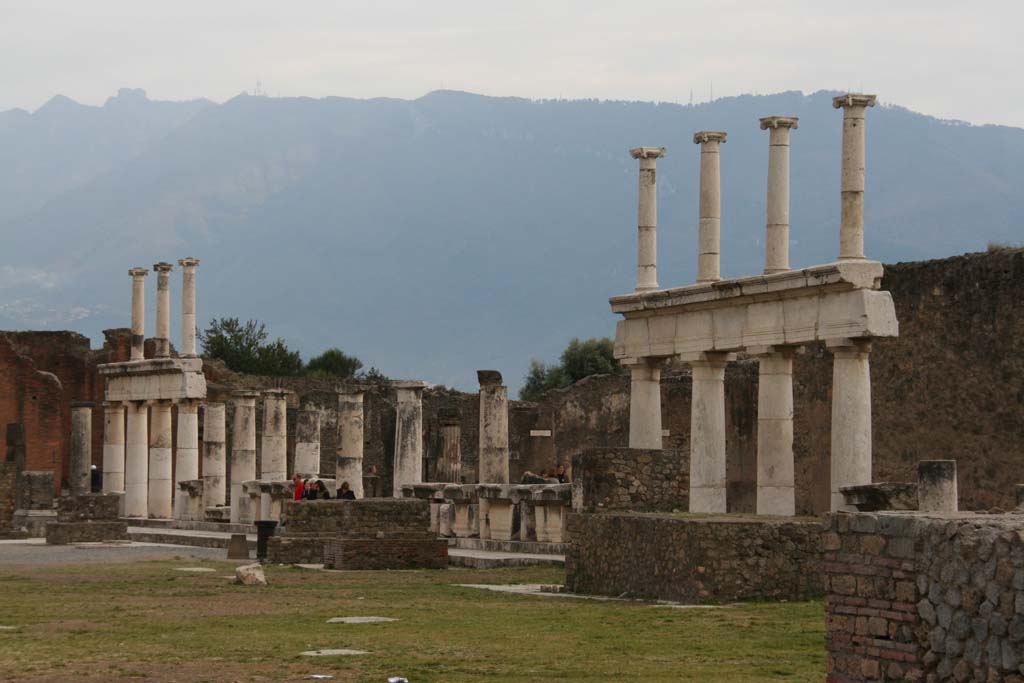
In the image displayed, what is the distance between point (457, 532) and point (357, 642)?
19.0m

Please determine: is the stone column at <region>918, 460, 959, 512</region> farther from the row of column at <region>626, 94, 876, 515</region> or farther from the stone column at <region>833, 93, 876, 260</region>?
the stone column at <region>833, 93, 876, 260</region>

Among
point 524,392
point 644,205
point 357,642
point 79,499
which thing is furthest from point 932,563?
point 524,392

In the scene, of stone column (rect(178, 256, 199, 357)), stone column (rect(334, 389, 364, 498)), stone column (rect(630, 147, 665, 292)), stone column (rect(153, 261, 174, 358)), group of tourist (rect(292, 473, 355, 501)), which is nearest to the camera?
stone column (rect(630, 147, 665, 292))

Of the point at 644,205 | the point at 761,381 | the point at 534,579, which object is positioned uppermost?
the point at 644,205

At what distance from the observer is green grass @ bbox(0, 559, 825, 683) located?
42.7 feet

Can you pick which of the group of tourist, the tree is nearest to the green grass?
the group of tourist

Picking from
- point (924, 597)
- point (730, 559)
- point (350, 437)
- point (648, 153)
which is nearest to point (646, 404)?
point (648, 153)

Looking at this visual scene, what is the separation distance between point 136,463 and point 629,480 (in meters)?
28.6

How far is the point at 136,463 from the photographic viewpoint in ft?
164

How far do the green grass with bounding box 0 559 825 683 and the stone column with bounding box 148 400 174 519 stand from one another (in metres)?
26.3

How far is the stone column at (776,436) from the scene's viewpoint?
27.9 metres

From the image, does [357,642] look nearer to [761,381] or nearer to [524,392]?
[761,381]

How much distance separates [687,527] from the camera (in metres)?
18.8

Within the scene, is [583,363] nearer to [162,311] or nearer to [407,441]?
[162,311]
